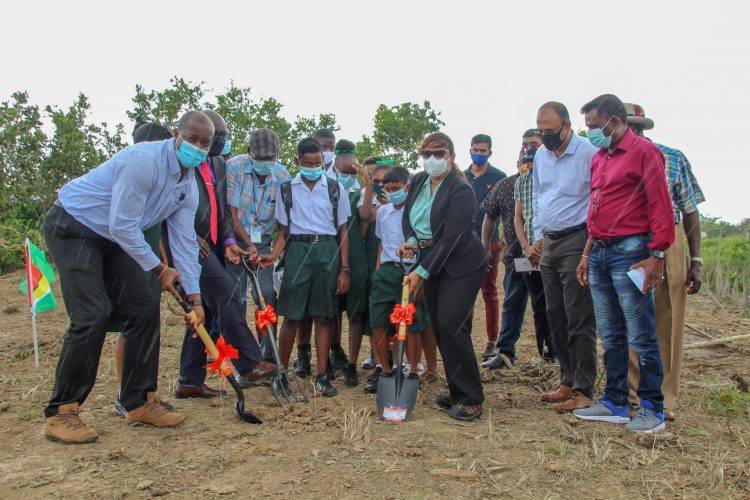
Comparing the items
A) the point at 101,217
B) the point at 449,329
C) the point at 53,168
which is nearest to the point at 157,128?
the point at 101,217

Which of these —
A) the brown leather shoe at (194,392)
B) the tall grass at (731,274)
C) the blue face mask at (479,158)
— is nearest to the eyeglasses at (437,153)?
the blue face mask at (479,158)

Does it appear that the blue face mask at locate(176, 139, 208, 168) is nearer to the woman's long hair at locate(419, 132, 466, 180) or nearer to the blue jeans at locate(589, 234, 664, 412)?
the woman's long hair at locate(419, 132, 466, 180)

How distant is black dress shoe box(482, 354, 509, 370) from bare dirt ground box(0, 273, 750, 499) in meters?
0.83

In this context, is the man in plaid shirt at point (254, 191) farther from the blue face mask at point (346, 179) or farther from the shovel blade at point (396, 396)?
the shovel blade at point (396, 396)

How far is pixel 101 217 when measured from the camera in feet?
11.9

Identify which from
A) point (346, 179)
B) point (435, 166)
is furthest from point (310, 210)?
point (435, 166)

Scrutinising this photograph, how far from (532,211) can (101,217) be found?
128 inches

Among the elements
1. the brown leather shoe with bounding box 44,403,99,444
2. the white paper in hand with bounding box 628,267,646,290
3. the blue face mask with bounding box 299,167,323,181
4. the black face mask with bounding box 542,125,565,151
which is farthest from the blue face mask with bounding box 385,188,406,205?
the brown leather shoe with bounding box 44,403,99,444

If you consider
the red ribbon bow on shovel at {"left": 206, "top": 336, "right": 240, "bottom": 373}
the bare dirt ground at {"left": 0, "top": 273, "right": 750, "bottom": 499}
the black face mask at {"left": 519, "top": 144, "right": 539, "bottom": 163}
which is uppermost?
the black face mask at {"left": 519, "top": 144, "right": 539, "bottom": 163}

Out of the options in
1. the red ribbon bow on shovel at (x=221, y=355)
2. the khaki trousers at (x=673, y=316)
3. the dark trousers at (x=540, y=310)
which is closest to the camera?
the red ribbon bow on shovel at (x=221, y=355)

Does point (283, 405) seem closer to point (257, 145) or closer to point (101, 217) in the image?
point (101, 217)

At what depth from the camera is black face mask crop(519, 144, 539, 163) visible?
215 inches

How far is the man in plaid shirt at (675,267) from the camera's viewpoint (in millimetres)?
4258

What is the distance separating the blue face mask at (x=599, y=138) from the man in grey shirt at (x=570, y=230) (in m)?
0.39
